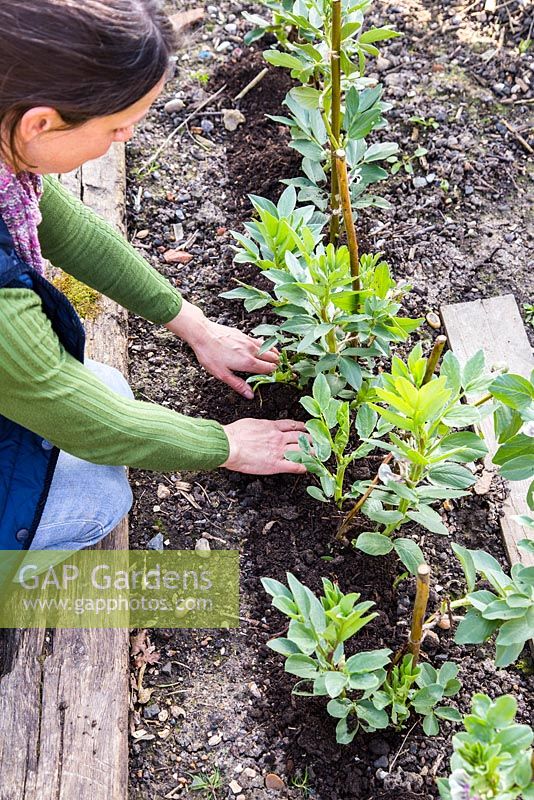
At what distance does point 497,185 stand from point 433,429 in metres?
1.35

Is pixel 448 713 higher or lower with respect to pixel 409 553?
lower

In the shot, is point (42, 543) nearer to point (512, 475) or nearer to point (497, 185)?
point (512, 475)

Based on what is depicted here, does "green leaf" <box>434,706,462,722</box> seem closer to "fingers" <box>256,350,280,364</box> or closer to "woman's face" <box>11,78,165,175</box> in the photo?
→ "fingers" <box>256,350,280,364</box>

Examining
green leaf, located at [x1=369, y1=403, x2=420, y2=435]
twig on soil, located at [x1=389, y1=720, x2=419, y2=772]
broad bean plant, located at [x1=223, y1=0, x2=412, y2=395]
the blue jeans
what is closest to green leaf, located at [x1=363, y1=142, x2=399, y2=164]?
broad bean plant, located at [x1=223, y1=0, x2=412, y2=395]

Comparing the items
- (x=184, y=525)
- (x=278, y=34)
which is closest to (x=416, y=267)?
(x=278, y=34)

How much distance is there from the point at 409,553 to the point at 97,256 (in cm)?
94

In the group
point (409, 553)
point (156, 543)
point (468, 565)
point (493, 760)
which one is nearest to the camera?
point (493, 760)

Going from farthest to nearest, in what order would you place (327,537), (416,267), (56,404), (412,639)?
(416,267) < (327,537) < (412,639) < (56,404)

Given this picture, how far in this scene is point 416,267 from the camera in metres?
2.50

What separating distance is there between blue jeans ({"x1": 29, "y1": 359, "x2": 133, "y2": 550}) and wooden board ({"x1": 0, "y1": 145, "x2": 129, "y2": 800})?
7.9 inches

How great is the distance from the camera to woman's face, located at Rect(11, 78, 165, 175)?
4.48 ft

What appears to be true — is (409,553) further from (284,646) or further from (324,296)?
(324,296)

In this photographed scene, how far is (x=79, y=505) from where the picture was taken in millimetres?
1914

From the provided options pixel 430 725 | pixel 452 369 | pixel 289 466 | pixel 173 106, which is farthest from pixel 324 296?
pixel 173 106
